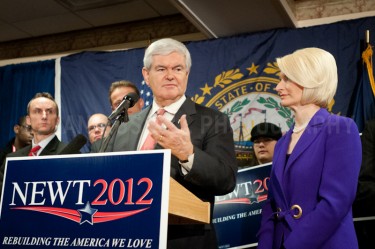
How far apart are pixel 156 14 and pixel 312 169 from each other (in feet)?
11.9

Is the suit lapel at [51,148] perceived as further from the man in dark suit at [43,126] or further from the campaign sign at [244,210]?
the campaign sign at [244,210]

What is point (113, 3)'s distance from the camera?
182 inches

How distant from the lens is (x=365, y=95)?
3.52 metres

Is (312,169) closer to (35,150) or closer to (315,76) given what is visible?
(315,76)

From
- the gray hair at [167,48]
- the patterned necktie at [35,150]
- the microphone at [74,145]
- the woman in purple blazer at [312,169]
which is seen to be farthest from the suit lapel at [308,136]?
the patterned necktie at [35,150]

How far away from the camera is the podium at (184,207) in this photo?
3.88ft

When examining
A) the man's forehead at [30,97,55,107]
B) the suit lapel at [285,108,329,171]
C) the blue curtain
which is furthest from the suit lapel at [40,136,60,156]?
the blue curtain

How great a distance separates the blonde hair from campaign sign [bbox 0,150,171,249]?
2.59 ft

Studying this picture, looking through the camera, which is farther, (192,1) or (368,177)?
(192,1)

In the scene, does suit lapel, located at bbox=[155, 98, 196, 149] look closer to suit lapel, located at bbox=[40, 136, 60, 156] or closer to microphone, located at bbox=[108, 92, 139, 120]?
microphone, located at bbox=[108, 92, 139, 120]

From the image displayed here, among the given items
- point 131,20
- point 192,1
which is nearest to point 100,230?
point 192,1

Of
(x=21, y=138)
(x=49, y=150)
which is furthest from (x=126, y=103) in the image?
(x=21, y=138)

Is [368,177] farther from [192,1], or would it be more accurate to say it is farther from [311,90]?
[192,1]

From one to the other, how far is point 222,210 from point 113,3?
2756 millimetres
